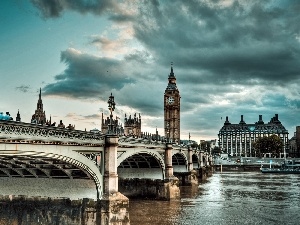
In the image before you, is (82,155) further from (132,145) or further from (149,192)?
(149,192)

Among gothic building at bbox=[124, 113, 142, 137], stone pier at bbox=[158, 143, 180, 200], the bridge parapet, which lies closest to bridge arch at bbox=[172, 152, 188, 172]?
stone pier at bbox=[158, 143, 180, 200]

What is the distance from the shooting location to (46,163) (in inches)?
931

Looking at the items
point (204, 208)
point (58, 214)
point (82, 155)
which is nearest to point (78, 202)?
point (58, 214)

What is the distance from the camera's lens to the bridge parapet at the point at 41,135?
17.6 meters

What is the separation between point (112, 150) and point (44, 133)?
7.06 m

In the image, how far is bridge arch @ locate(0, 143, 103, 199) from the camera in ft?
61.4

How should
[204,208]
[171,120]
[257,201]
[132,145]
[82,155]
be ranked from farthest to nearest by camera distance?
1. [171,120]
2. [257,201]
3. [204,208]
4. [132,145]
5. [82,155]

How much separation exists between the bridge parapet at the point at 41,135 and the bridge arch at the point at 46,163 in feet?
1.04

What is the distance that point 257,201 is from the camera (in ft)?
146

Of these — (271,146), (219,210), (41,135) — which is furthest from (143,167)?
(271,146)

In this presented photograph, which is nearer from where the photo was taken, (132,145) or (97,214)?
(97,214)

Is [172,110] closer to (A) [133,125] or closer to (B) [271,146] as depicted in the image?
(A) [133,125]

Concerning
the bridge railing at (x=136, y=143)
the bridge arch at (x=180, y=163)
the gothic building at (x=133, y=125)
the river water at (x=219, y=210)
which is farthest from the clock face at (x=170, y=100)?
the bridge railing at (x=136, y=143)

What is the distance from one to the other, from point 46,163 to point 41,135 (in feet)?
14.3
